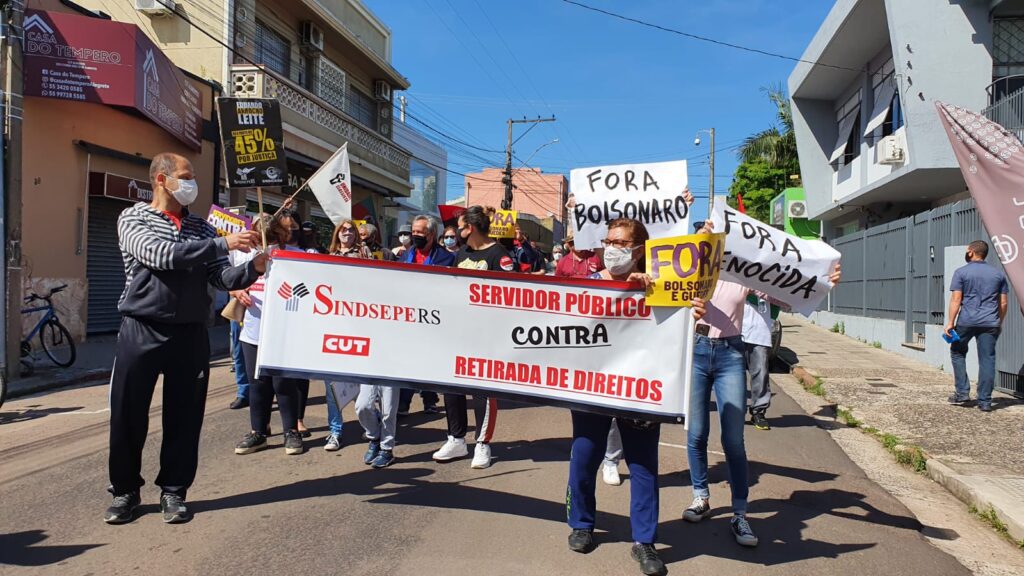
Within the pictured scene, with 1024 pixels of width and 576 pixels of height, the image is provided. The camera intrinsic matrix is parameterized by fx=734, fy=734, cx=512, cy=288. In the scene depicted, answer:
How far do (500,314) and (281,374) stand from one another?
1433mm

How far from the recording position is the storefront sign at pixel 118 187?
13.6 metres

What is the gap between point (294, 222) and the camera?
6.65 m

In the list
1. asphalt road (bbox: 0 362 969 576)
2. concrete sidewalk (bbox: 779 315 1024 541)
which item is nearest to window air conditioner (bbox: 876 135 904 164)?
concrete sidewalk (bbox: 779 315 1024 541)

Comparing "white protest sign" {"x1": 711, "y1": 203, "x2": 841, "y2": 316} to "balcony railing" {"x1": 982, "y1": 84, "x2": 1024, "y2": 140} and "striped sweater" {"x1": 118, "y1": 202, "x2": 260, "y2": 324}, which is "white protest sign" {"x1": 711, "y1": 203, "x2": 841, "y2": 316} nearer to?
"striped sweater" {"x1": 118, "y1": 202, "x2": 260, "y2": 324}

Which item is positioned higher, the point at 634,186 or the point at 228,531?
the point at 634,186

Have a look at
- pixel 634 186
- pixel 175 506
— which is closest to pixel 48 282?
pixel 175 506

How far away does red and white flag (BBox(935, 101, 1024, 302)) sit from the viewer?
3770 millimetres

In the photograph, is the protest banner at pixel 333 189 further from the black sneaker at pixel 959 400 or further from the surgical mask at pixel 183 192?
the black sneaker at pixel 959 400

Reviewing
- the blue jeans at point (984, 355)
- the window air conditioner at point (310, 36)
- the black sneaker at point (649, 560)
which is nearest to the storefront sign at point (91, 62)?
the window air conditioner at point (310, 36)

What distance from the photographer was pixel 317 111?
19.9m

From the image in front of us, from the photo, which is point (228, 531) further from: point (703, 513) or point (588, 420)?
point (703, 513)

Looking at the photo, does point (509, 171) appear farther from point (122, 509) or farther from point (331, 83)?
point (122, 509)

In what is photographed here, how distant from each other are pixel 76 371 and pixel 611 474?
8.75 meters

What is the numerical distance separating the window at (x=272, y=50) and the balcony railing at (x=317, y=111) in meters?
1.33
